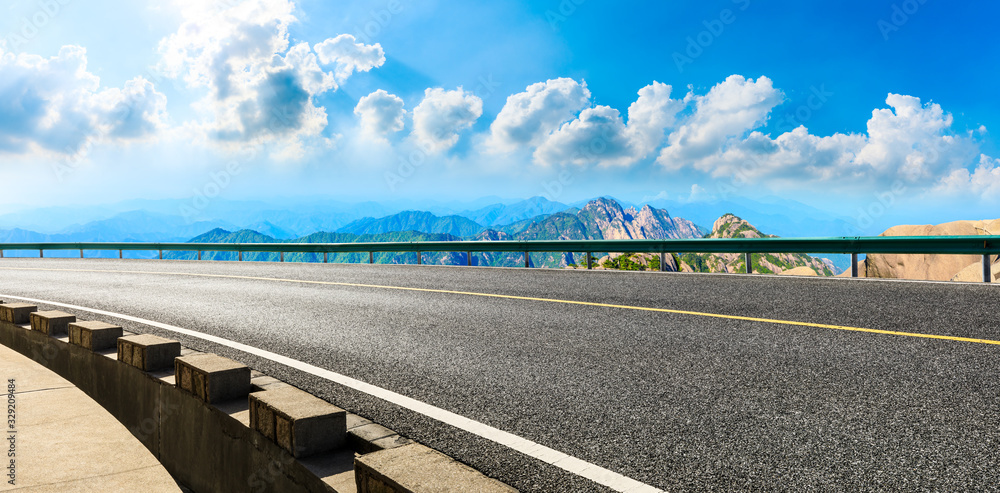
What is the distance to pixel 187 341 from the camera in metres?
5.98

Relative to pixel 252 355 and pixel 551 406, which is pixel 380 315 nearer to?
pixel 252 355

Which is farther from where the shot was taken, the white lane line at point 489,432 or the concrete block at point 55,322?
the concrete block at point 55,322

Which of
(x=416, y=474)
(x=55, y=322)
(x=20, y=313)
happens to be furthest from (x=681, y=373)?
(x=20, y=313)

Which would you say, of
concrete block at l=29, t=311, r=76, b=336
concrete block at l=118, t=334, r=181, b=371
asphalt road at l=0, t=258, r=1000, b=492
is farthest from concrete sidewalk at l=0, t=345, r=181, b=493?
asphalt road at l=0, t=258, r=1000, b=492

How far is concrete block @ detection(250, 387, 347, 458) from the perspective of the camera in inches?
106

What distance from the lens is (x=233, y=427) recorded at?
3318mm

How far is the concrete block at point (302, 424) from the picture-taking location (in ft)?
8.84

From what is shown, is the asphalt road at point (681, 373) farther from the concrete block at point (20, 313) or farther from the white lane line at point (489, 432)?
the concrete block at point (20, 313)

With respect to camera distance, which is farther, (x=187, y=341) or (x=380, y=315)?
(x=380, y=315)

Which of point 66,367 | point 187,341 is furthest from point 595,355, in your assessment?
point 66,367

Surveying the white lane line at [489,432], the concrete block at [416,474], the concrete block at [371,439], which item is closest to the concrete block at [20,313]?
the white lane line at [489,432]

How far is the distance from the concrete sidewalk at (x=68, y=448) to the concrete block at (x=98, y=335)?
1.85 feet

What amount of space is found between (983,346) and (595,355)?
10.8 feet

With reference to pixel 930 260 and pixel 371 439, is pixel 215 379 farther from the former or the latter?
pixel 930 260
